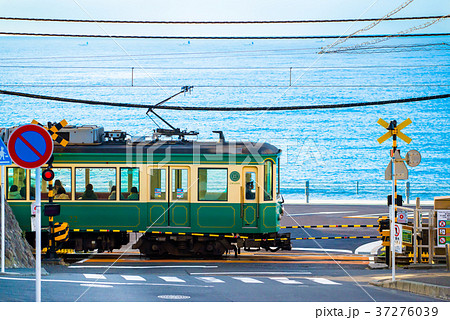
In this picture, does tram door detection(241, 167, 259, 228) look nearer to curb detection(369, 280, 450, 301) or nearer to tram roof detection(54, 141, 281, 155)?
tram roof detection(54, 141, 281, 155)

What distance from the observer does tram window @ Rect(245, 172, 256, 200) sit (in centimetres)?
2091

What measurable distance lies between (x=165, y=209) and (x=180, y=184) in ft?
2.56

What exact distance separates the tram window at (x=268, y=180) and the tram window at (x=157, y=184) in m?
2.70

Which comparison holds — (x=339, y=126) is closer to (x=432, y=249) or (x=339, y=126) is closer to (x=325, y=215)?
(x=325, y=215)

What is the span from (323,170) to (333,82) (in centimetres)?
5026

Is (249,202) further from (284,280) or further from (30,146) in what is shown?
(30,146)

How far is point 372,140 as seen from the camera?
11494 centimetres

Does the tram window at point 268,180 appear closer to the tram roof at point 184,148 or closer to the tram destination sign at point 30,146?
the tram roof at point 184,148

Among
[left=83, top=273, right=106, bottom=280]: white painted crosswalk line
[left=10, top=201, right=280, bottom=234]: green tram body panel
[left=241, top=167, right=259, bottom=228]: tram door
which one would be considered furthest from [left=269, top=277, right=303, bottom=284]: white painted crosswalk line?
[left=241, top=167, right=259, bottom=228]: tram door

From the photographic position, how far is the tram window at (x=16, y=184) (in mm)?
21281

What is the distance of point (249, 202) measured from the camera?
68.6ft

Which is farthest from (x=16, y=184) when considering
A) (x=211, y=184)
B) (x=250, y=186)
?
(x=250, y=186)

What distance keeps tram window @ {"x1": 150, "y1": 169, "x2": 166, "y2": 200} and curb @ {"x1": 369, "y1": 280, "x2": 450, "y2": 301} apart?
671 cm

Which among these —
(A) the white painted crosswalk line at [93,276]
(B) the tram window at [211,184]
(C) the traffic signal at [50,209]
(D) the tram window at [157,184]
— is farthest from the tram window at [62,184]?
(C) the traffic signal at [50,209]
